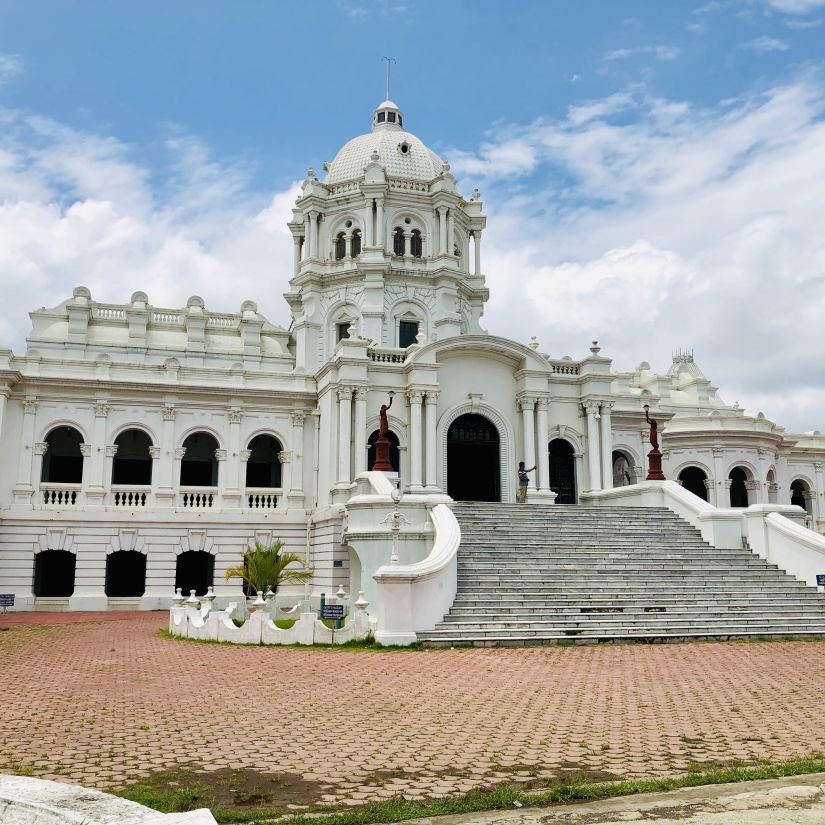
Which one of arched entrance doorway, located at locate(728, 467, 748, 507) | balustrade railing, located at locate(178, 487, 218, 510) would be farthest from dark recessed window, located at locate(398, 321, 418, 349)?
arched entrance doorway, located at locate(728, 467, 748, 507)

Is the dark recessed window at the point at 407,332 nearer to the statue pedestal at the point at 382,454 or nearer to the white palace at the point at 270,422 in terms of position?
the white palace at the point at 270,422

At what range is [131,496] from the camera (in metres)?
30.9

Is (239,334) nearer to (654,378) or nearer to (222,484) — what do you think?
(222,484)

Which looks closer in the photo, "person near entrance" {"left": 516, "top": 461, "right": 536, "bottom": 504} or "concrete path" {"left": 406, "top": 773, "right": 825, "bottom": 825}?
"concrete path" {"left": 406, "top": 773, "right": 825, "bottom": 825}

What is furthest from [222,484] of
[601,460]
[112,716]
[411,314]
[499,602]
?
[112,716]

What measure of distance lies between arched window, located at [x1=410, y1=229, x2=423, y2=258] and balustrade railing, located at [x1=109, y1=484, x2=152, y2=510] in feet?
56.1

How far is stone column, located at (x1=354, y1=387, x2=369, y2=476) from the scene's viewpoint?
2919cm

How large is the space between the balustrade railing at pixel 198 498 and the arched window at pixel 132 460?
10.1 ft

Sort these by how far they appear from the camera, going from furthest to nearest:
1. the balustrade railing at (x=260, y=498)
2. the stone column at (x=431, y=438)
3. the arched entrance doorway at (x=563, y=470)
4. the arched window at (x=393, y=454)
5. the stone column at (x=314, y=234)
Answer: the stone column at (x=314, y=234)
the arched entrance doorway at (x=563, y=470)
the balustrade railing at (x=260, y=498)
the arched window at (x=393, y=454)
the stone column at (x=431, y=438)

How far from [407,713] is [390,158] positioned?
35489 mm

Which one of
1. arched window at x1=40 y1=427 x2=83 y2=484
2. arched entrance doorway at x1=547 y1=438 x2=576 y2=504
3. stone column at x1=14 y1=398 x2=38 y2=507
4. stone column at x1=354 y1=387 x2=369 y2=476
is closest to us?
stone column at x1=354 y1=387 x2=369 y2=476

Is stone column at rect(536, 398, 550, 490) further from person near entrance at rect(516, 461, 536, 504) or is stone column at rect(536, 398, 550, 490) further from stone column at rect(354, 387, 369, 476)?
stone column at rect(354, 387, 369, 476)

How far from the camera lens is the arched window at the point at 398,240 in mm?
39188

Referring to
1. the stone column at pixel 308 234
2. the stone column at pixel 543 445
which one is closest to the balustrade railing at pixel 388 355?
the stone column at pixel 543 445
